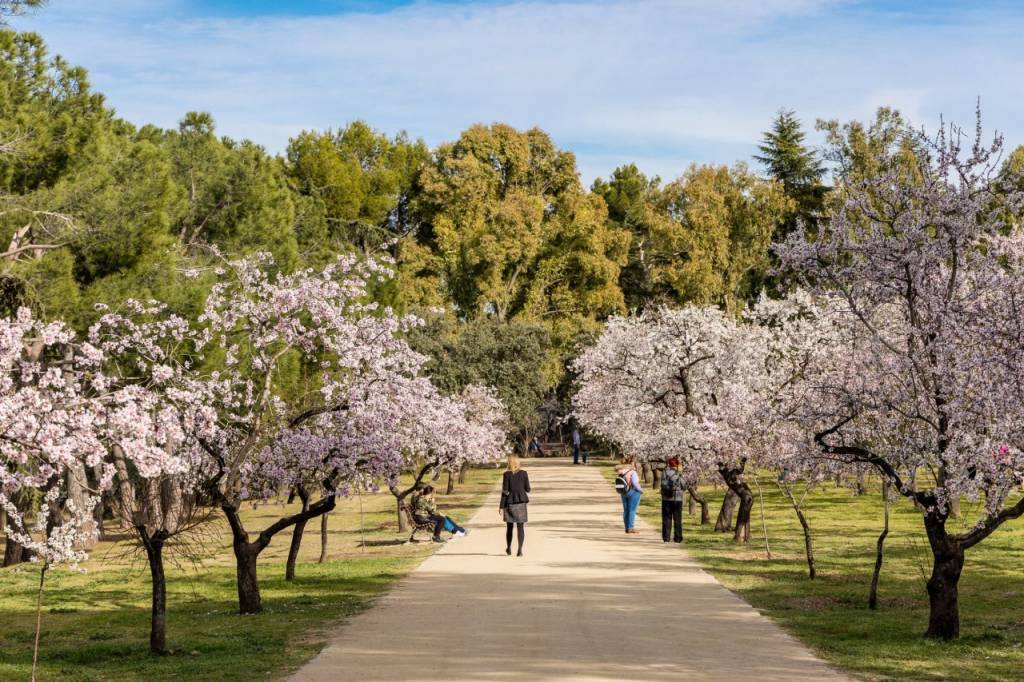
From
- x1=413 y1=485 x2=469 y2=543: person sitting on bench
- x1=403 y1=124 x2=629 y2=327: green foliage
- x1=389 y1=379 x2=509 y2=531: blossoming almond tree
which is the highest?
x1=403 y1=124 x2=629 y2=327: green foliage

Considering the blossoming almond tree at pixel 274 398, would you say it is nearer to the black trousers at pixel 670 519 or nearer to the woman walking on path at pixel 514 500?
the woman walking on path at pixel 514 500

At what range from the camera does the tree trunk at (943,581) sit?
1288 cm

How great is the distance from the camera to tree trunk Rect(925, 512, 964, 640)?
12883 mm

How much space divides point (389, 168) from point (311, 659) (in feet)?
197

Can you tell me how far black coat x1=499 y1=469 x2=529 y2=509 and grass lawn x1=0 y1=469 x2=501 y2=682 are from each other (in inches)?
81.2

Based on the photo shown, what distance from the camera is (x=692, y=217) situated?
6397cm

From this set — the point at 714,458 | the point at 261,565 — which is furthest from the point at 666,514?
the point at 261,565

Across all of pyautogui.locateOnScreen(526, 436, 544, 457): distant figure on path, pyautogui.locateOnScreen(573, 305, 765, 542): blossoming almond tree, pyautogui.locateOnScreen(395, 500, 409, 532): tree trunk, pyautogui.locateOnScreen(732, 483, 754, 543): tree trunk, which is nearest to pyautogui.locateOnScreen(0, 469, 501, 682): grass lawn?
pyautogui.locateOnScreen(395, 500, 409, 532): tree trunk

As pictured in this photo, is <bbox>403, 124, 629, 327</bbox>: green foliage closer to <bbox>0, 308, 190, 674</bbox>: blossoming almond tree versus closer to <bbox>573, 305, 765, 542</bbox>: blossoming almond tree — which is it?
<bbox>573, 305, 765, 542</bbox>: blossoming almond tree

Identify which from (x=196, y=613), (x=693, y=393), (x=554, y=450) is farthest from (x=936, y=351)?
(x=554, y=450)

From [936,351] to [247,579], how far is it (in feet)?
29.5

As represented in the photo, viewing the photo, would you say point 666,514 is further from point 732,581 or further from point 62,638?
point 62,638

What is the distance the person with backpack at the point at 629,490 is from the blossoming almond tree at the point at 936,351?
40.3 feet

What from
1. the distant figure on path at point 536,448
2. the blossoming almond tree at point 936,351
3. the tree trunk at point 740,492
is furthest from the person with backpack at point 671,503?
the distant figure on path at point 536,448
